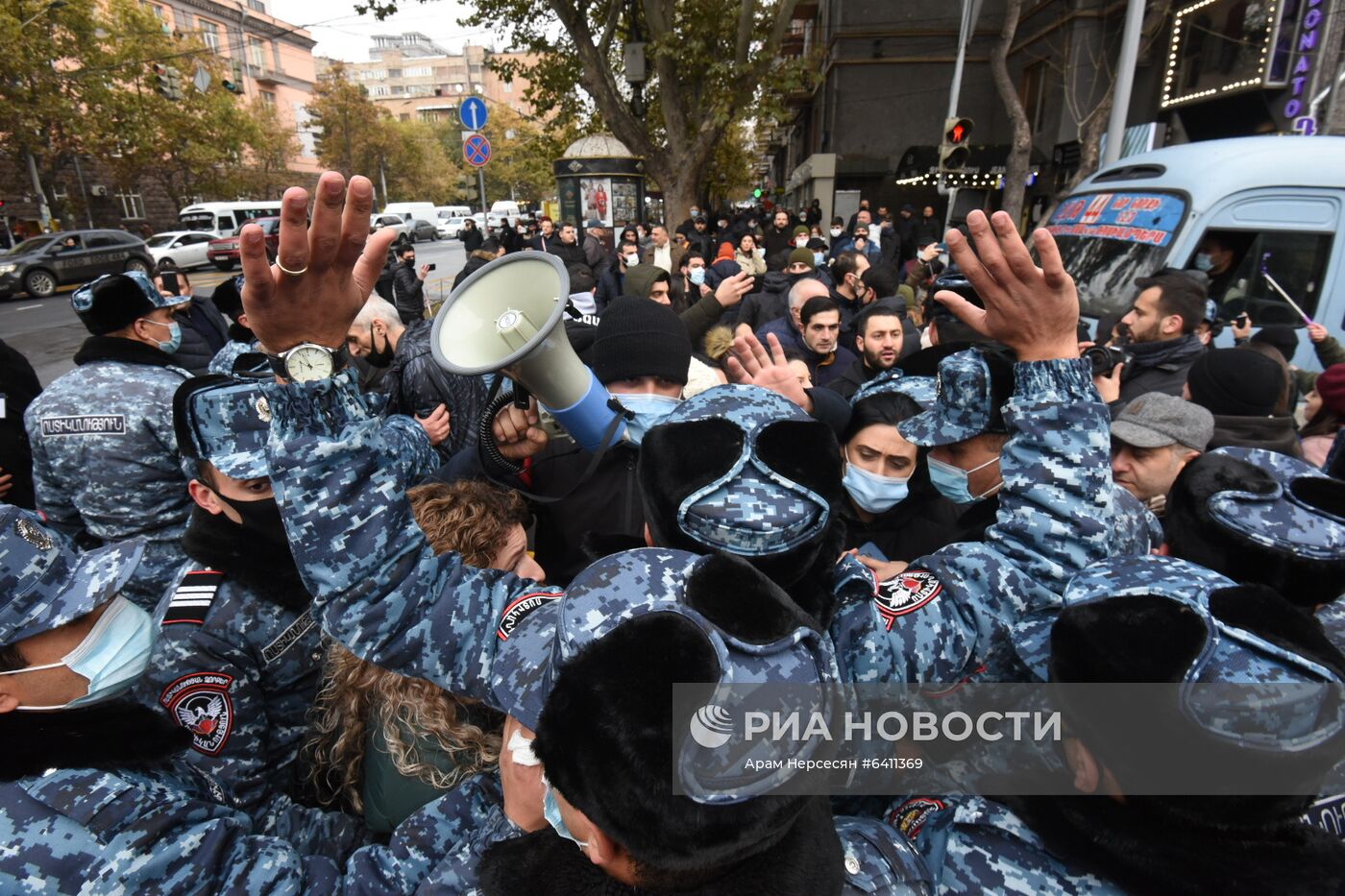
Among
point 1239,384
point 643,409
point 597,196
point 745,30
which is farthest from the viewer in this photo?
point 597,196

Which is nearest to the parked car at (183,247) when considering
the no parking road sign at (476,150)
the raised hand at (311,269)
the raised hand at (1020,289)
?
the no parking road sign at (476,150)

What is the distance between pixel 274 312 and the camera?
4.14 feet

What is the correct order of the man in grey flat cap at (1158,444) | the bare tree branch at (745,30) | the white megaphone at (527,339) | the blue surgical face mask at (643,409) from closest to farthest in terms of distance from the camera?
the white megaphone at (527,339), the blue surgical face mask at (643,409), the man in grey flat cap at (1158,444), the bare tree branch at (745,30)

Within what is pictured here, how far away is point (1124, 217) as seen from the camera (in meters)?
6.00

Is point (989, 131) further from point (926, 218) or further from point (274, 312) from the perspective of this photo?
point (274, 312)

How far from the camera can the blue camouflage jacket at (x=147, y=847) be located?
1.03m

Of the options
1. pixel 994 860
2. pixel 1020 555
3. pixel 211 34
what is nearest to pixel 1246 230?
pixel 1020 555

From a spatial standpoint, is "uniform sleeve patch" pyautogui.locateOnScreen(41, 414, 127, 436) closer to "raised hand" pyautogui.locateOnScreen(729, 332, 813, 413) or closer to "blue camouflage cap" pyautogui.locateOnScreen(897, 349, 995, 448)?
"raised hand" pyautogui.locateOnScreen(729, 332, 813, 413)

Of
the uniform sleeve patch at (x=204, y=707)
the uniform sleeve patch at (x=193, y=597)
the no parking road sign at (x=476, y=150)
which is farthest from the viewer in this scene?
the no parking road sign at (x=476, y=150)

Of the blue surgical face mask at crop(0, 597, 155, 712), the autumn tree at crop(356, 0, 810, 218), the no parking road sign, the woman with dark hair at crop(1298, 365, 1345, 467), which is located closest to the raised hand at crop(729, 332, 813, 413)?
the blue surgical face mask at crop(0, 597, 155, 712)

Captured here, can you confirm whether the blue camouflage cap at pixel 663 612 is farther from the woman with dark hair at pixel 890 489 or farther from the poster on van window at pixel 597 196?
the poster on van window at pixel 597 196

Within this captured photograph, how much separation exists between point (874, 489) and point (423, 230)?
40305 millimetres

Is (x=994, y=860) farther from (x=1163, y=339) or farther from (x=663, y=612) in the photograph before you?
(x=1163, y=339)

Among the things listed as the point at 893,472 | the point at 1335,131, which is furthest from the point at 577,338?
the point at 1335,131
